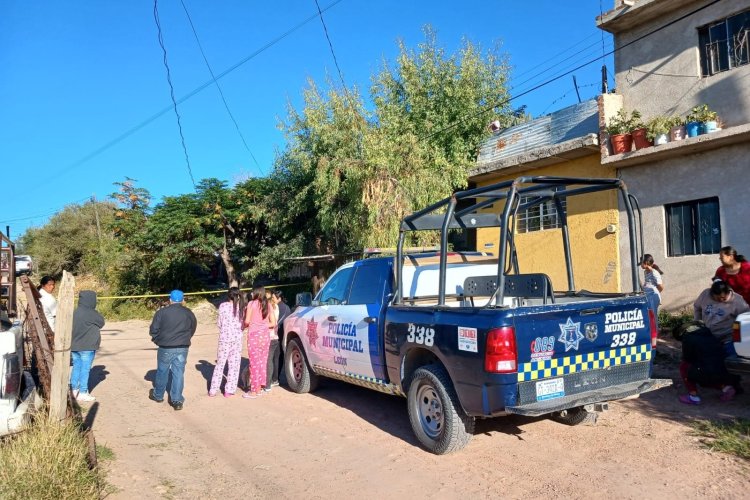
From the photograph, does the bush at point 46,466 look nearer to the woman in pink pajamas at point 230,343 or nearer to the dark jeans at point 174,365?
the dark jeans at point 174,365

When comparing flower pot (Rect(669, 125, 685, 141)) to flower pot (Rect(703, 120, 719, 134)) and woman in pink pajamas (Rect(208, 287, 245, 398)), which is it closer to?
flower pot (Rect(703, 120, 719, 134))

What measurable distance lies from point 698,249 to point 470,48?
Answer: 11720 millimetres

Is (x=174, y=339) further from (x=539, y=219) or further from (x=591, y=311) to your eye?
(x=539, y=219)

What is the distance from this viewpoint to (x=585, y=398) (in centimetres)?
479

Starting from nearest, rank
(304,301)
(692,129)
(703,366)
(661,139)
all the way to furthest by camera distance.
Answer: (703,366) < (304,301) < (692,129) < (661,139)

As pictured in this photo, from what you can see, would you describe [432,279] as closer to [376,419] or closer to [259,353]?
[376,419]

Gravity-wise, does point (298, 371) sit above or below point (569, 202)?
below

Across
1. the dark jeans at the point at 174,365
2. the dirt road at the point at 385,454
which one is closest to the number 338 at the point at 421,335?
the dirt road at the point at 385,454

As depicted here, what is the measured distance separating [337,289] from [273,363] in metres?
2.07

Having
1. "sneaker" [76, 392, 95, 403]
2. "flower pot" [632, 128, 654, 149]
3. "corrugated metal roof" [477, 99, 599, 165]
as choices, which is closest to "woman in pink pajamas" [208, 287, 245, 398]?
"sneaker" [76, 392, 95, 403]

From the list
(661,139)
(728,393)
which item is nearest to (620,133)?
(661,139)

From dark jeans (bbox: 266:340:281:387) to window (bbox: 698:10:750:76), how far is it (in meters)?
9.28

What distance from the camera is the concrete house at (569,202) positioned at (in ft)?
39.6

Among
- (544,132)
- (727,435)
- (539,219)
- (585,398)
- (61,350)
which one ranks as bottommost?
(727,435)
